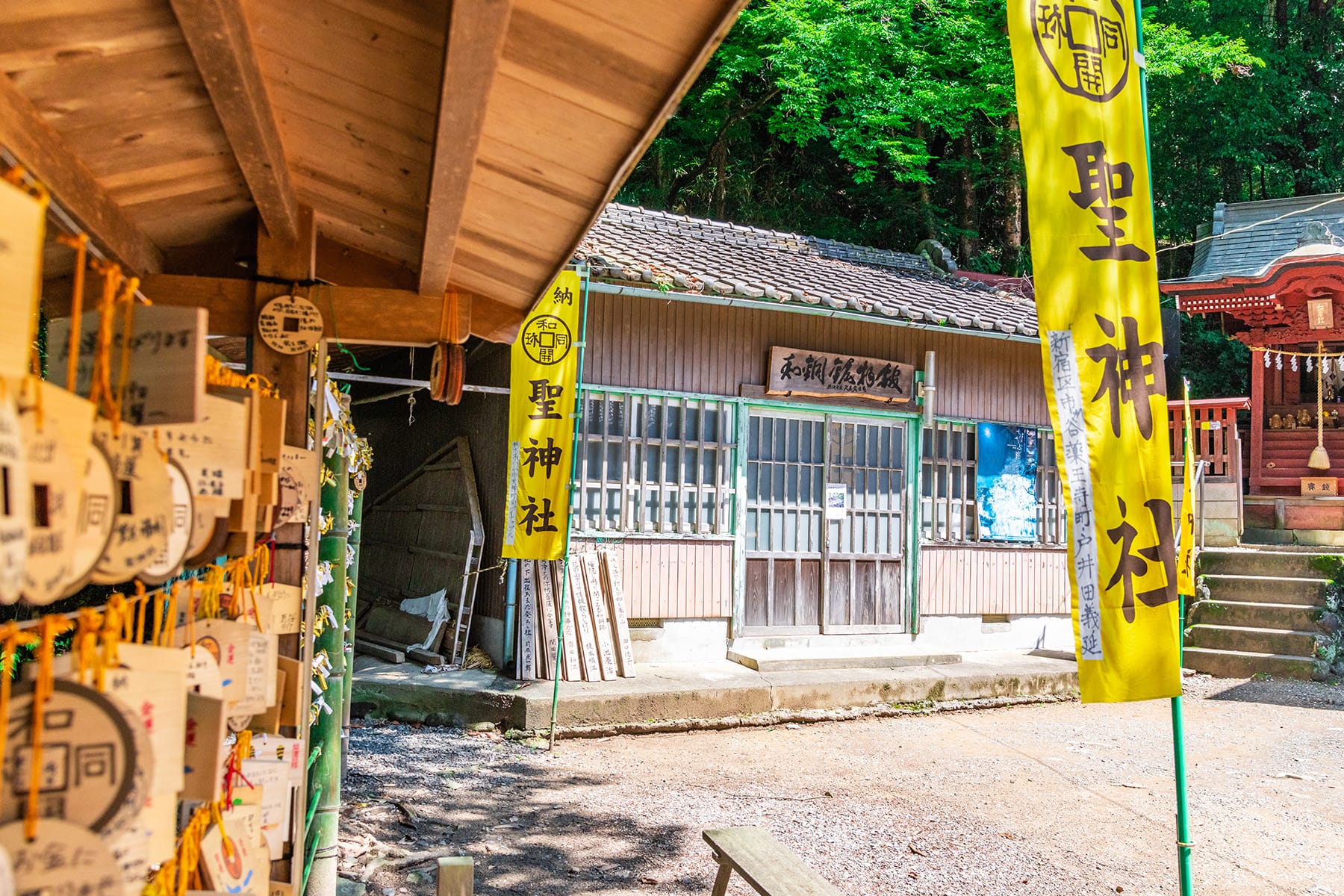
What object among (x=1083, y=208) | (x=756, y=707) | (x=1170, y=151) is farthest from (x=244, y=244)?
(x=1170, y=151)

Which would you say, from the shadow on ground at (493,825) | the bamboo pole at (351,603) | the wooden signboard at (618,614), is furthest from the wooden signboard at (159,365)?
the wooden signboard at (618,614)

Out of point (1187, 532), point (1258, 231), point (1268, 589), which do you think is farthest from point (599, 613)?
point (1258, 231)

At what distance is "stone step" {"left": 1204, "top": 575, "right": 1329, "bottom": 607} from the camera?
12.0 m

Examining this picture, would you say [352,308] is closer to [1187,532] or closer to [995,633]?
[995,633]

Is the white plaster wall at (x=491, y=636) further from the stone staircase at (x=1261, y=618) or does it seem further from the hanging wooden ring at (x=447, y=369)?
the stone staircase at (x=1261, y=618)

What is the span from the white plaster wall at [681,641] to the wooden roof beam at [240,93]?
6.62 m

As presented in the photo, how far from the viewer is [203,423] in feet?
6.14

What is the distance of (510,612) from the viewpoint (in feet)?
29.1

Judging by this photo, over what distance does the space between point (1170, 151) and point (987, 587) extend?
55.4 ft

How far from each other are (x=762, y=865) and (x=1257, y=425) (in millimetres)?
14474

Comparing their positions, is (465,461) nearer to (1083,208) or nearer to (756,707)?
(756,707)

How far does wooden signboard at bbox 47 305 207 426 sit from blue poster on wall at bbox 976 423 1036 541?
10809 millimetres

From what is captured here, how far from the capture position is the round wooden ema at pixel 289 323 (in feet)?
11.9

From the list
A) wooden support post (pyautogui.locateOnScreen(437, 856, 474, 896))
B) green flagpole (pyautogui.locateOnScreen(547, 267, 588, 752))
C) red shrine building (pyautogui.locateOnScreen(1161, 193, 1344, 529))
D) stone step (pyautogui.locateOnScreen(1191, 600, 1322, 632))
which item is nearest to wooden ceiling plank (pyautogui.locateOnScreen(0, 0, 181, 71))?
wooden support post (pyautogui.locateOnScreen(437, 856, 474, 896))
